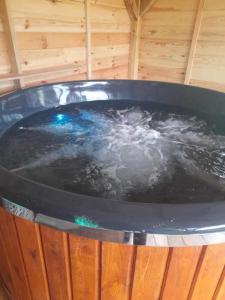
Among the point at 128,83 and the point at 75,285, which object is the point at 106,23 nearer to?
the point at 128,83

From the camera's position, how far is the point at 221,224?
601 mm

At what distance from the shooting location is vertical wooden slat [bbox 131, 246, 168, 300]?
0.64 m

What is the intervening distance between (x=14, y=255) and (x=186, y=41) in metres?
3.13

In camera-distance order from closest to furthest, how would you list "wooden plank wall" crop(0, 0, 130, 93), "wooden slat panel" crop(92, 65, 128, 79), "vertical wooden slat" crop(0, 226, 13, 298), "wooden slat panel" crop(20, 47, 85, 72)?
"vertical wooden slat" crop(0, 226, 13, 298)
"wooden plank wall" crop(0, 0, 130, 93)
"wooden slat panel" crop(20, 47, 85, 72)
"wooden slat panel" crop(92, 65, 128, 79)

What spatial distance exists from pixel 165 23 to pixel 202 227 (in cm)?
327

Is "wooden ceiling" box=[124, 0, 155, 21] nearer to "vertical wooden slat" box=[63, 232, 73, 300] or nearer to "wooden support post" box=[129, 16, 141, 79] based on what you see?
"wooden support post" box=[129, 16, 141, 79]

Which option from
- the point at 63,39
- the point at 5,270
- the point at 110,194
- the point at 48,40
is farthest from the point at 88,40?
the point at 5,270

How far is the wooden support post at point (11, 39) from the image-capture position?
175cm

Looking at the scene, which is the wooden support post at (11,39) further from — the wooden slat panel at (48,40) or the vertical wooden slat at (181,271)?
the vertical wooden slat at (181,271)

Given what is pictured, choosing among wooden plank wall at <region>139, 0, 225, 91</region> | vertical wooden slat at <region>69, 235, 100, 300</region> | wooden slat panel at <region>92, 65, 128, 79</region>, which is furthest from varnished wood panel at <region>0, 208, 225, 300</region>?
wooden plank wall at <region>139, 0, 225, 91</region>

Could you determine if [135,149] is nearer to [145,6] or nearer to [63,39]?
[63,39]

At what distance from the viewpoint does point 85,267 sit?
71cm

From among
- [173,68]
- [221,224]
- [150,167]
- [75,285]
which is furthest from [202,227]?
[173,68]

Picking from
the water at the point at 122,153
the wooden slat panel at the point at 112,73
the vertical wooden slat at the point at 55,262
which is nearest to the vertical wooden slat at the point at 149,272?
the vertical wooden slat at the point at 55,262
